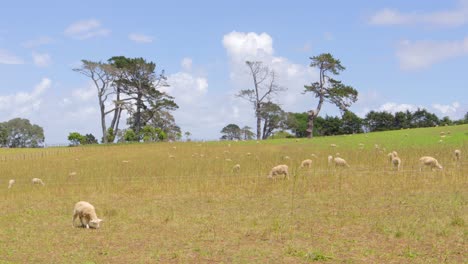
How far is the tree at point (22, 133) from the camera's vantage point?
3068 inches

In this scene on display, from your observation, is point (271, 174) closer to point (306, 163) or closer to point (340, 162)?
point (306, 163)

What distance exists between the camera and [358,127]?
2800 inches

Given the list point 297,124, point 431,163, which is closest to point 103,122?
point 297,124

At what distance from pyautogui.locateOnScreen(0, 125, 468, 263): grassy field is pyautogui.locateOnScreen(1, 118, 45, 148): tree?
202ft

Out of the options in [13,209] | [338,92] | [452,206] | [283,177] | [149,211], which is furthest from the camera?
[338,92]

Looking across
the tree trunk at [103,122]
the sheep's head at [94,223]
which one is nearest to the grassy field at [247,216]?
the sheep's head at [94,223]

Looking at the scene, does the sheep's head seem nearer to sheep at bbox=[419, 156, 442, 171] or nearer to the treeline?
sheep at bbox=[419, 156, 442, 171]

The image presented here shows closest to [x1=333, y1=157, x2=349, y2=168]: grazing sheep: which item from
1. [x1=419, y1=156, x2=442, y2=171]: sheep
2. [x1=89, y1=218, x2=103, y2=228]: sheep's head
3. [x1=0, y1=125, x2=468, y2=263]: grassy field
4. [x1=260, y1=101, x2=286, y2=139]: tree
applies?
[x1=0, y1=125, x2=468, y2=263]: grassy field

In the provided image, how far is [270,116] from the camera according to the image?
198 ft

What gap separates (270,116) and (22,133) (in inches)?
1782

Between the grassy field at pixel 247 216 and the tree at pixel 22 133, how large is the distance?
61.5 metres

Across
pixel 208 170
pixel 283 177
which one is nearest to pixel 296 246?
pixel 283 177

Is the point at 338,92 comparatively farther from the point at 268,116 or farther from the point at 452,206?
the point at 452,206

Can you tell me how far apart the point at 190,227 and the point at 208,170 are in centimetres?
1131
